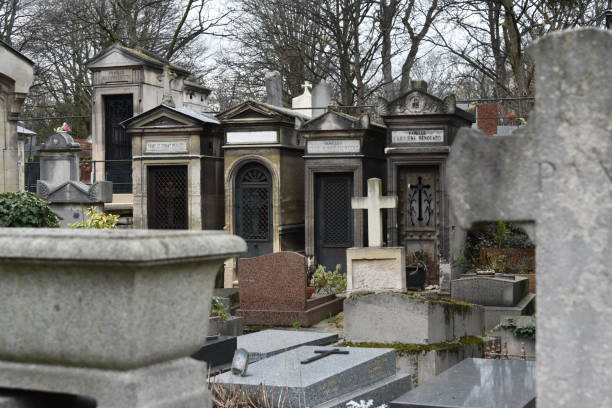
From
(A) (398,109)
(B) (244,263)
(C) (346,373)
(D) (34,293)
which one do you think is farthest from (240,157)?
(D) (34,293)

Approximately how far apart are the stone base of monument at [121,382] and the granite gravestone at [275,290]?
7.73m

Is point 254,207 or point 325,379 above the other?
point 254,207

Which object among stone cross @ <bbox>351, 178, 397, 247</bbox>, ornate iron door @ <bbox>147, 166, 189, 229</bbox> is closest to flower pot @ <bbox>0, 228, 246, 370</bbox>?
stone cross @ <bbox>351, 178, 397, 247</bbox>

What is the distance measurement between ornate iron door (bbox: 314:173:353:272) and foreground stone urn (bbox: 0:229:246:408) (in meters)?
11.4

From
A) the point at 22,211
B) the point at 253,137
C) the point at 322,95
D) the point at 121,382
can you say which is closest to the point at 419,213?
the point at 253,137

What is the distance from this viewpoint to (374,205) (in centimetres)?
1240

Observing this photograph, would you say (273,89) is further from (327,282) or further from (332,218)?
(327,282)

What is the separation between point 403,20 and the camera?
23.0 meters

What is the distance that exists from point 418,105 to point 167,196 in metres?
4.58

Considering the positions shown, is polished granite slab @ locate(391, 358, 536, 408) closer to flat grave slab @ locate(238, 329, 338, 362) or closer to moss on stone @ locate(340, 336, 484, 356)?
flat grave slab @ locate(238, 329, 338, 362)

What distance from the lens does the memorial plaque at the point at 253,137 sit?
15031 millimetres

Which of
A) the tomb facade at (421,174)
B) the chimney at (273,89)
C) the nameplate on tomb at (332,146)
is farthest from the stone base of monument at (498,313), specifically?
the chimney at (273,89)

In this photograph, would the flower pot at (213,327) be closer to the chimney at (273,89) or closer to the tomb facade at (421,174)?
the tomb facade at (421,174)

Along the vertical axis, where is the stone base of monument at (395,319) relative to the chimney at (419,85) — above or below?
below
